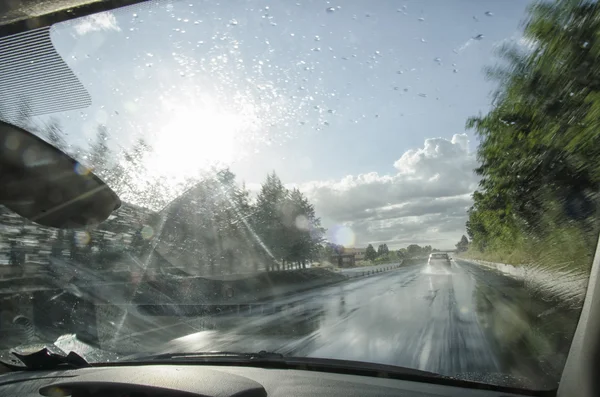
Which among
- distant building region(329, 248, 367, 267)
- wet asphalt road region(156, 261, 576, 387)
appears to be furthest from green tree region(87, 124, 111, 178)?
distant building region(329, 248, 367, 267)

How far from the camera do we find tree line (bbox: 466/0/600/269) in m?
5.58

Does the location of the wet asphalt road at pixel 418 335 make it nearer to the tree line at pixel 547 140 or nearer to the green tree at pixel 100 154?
the tree line at pixel 547 140

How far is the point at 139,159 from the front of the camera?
6359mm

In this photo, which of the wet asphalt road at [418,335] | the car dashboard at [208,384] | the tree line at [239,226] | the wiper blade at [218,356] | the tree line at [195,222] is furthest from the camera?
the tree line at [239,226]

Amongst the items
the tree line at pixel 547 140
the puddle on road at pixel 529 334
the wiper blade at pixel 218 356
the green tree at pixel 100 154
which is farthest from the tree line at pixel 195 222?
the puddle on road at pixel 529 334

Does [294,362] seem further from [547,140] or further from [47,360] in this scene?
[547,140]

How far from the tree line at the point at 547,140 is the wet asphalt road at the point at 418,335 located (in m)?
1.21

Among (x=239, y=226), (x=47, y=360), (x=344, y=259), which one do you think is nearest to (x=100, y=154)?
(x=47, y=360)

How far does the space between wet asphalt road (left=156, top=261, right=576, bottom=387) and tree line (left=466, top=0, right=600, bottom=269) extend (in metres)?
1.21

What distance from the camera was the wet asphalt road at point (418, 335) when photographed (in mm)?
5504

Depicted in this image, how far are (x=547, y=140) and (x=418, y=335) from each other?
3.81 metres

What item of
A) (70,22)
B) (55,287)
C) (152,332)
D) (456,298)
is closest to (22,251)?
(55,287)

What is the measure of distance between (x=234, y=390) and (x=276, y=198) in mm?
6708

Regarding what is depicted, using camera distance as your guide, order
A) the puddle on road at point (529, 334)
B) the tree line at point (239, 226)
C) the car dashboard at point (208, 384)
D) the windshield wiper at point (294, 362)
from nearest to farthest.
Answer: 1. the car dashboard at point (208, 384)
2. the puddle on road at point (529, 334)
3. the windshield wiper at point (294, 362)
4. the tree line at point (239, 226)
